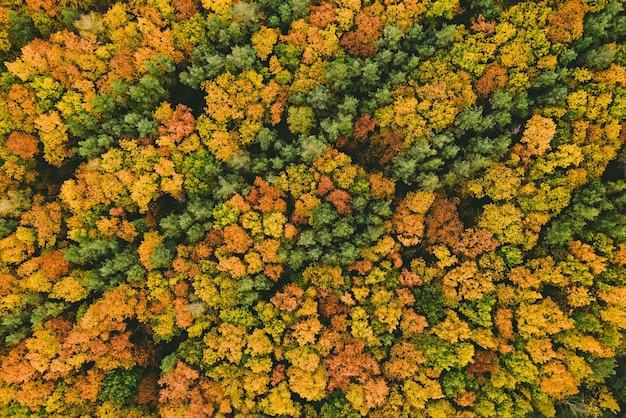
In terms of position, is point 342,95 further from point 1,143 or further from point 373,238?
point 1,143

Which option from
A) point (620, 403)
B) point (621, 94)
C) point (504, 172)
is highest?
point (621, 94)

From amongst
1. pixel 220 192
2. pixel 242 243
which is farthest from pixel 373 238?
pixel 220 192

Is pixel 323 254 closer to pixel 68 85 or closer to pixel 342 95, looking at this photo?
pixel 342 95

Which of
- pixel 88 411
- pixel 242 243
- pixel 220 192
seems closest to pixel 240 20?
pixel 220 192

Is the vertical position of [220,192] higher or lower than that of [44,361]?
higher

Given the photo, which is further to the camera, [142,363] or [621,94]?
[142,363]

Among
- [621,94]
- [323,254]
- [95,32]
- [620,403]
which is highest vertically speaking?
[95,32]
